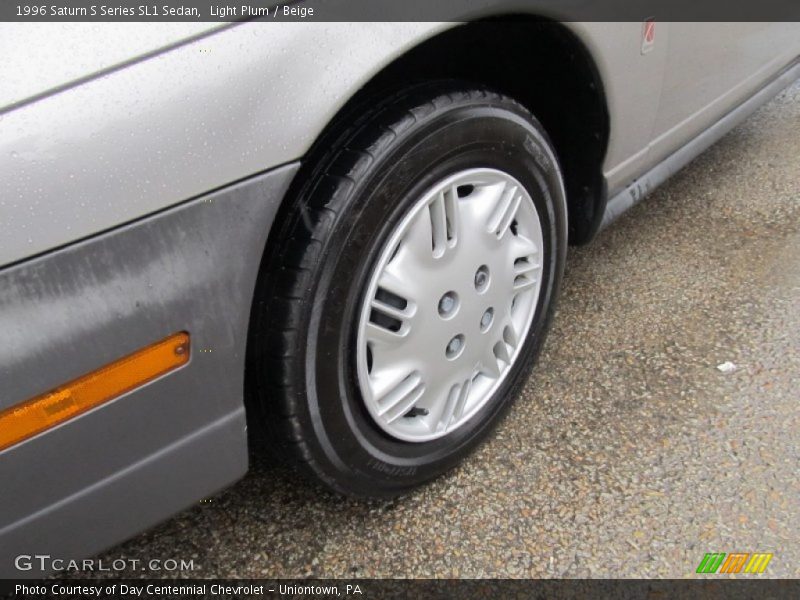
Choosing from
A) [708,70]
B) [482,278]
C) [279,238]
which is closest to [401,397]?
[482,278]

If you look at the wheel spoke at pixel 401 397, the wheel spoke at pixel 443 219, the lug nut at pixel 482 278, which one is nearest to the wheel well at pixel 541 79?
Result: the wheel spoke at pixel 443 219

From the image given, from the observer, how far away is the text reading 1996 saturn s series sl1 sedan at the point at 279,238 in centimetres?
106

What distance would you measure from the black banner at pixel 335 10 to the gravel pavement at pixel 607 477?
3.07ft

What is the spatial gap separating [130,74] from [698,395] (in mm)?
1701

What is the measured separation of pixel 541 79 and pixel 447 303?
0.68 metres

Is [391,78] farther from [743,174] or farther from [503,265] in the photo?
[743,174]

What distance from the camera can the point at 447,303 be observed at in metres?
1.69

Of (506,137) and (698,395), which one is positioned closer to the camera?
(506,137)

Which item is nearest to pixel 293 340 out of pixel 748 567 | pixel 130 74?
pixel 130 74

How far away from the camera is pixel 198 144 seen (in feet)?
3.74

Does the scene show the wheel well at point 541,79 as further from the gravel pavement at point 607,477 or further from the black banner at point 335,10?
the gravel pavement at point 607,477

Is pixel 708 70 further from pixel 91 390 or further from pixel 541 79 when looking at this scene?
pixel 91 390

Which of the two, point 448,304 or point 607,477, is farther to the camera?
point 607,477

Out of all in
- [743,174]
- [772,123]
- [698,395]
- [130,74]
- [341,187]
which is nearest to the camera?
[130,74]
